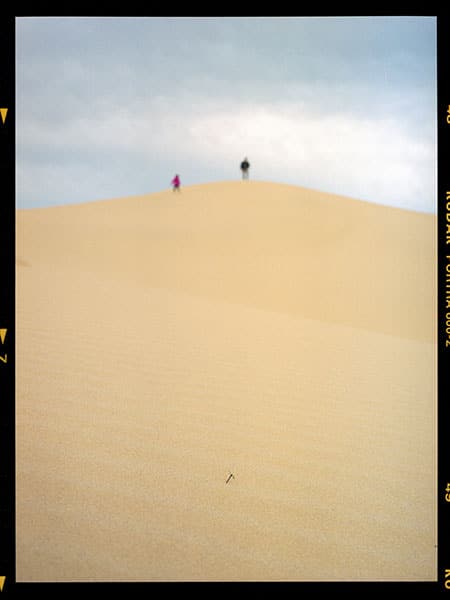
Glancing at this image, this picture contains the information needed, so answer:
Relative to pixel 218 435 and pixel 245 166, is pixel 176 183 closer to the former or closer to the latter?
pixel 245 166

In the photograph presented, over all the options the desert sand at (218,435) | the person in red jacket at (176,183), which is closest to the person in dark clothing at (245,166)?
the person in red jacket at (176,183)

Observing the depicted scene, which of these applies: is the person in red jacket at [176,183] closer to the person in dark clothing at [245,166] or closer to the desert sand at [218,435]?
the person in dark clothing at [245,166]

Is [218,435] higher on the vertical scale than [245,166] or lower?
lower

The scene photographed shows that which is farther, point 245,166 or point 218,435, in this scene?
point 245,166

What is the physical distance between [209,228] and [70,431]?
14.1 metres

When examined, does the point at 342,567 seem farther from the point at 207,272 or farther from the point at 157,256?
the point at 157,256

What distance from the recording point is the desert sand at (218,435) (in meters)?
2.68

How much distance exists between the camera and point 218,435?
146 inches

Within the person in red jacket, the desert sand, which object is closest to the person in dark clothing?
the person in red jacket

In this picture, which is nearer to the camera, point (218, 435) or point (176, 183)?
point (218, 435)

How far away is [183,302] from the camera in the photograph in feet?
28.3

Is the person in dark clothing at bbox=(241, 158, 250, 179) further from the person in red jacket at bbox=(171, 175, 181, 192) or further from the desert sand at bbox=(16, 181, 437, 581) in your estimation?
the desert sand at bbox=(16, 181, 437, 581)

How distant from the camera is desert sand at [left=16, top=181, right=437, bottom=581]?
2.68m

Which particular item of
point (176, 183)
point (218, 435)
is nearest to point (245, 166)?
point (176, 183)
